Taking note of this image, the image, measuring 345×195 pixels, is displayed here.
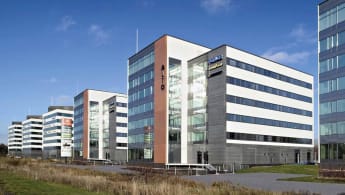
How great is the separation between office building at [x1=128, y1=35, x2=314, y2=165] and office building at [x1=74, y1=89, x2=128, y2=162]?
31450mm

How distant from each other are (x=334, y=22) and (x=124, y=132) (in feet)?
260

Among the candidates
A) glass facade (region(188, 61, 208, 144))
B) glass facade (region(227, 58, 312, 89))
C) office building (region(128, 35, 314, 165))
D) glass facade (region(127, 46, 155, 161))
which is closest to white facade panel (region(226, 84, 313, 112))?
office building (region(128, 35, 314, 165))

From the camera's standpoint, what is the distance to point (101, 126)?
125 meters

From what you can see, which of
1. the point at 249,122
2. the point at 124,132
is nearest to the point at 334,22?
the point at 249,122

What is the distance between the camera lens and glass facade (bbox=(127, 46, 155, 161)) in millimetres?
79625

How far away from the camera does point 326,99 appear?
51344 millimetres

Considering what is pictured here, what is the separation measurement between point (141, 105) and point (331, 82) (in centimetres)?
4475

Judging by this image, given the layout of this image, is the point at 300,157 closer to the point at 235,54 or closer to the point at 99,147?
the point at 235,54

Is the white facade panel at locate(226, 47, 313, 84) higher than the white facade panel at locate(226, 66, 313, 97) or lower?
higher

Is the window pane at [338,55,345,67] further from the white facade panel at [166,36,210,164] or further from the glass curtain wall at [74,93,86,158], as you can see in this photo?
the glass curtain wall at [74,93,86,158]

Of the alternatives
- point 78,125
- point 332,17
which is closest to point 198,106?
point 332,17

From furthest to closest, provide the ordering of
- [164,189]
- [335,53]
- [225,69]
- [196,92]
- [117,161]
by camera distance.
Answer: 1. [117,161]
2. [196,92]
3. [225,69]
4. [335,53]
5. [164,189]

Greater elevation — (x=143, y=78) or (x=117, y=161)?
(x=143, y=78)

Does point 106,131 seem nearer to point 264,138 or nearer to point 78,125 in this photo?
point 78,125
